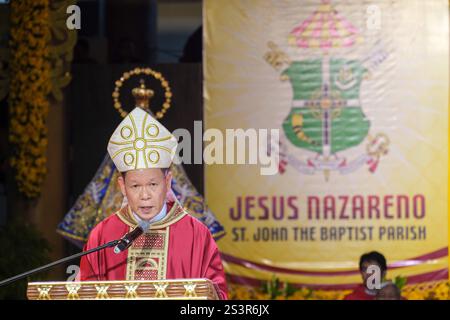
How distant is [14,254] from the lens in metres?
6.85

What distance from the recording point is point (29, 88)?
24.1ft

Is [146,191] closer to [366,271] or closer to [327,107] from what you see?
[366,271]

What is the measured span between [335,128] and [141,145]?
2809mm

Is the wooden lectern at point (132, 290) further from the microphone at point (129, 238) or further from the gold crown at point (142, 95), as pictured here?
the gold crown at point (142, 95)

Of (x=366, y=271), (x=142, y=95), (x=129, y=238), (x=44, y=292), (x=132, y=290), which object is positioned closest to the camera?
(x=132, y=290)

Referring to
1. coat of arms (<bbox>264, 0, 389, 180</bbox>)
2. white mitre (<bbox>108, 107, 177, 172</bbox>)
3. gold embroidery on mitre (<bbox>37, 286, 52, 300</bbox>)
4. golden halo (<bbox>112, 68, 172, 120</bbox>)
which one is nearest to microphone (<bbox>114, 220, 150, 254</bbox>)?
gold embroidery on mitre (<bbox>37, 286, 52, 300</bbox>)

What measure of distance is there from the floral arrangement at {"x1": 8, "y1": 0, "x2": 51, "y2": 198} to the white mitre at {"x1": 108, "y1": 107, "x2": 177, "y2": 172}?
2599 mm

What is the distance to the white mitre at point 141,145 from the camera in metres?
4.79

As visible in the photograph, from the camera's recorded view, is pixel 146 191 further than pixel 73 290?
Yes

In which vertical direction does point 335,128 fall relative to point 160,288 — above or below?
above

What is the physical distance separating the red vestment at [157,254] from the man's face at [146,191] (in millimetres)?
50

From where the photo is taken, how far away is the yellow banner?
735 cm

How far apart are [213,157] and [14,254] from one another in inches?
56.2

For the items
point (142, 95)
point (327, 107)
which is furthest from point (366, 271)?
point (142, 95)
